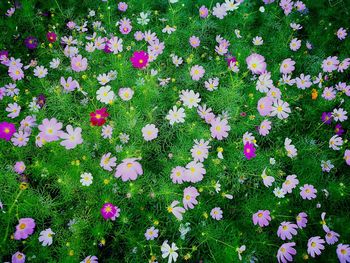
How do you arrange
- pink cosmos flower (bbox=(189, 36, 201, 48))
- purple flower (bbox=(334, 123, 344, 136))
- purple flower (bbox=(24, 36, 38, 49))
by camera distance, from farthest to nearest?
purple flower (bbox=(24, 36, 38, 49)) → pink cosmos flower (bbox=(189, 36, 201, 48)) → purple flower (bbox=(334, 123, 344, 136))

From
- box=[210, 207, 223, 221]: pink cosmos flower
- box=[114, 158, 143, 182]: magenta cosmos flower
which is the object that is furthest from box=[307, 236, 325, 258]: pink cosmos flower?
box=[114, 158, 143, 182]: magenta cosmos flower

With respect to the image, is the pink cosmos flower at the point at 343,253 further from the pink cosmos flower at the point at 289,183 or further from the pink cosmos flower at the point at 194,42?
the pink cosmos flower at the point at 194,42

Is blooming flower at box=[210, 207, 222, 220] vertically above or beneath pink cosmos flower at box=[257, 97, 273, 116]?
beneath

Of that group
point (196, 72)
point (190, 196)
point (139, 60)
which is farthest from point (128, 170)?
point (196, 72)

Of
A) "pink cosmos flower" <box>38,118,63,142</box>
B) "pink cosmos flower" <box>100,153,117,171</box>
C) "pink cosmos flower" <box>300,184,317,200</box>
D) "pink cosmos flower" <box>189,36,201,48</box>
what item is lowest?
"pink cosmos flower" <box>300,184,317,200</box>

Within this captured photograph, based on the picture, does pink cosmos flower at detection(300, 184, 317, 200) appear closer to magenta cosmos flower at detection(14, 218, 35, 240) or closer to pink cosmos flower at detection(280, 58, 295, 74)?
pink cosmos flower at detection(280, 58, 295, 74)

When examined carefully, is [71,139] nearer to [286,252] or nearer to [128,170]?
[128,170]

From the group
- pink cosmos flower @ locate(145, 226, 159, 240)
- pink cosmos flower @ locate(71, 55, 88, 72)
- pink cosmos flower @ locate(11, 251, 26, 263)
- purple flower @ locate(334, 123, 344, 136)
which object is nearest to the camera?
pink cosmos flower @ locate(11, 251, 26, 263)

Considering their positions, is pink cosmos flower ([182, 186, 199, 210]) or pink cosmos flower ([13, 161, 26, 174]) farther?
pink cosmos flower ([13, 161, 26, 174])
